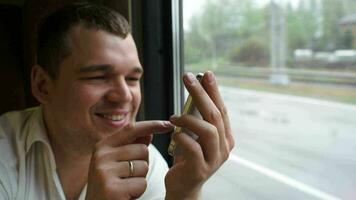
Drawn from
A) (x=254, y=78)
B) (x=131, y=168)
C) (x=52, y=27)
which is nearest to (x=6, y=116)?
(x=52, y=27)

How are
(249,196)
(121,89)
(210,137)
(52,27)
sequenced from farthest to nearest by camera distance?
(249,196), (52,27), (121,89), (210,137)

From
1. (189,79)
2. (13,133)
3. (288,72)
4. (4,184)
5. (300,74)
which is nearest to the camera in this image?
(189,79)

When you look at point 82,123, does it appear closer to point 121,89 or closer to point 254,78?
point 121,89

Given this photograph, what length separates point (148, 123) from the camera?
68 cm

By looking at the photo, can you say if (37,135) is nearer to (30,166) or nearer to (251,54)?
(30,166)

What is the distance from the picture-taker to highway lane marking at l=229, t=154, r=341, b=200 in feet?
3.00

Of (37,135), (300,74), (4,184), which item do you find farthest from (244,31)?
(4,184)

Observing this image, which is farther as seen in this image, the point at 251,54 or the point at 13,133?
the point at 251,54

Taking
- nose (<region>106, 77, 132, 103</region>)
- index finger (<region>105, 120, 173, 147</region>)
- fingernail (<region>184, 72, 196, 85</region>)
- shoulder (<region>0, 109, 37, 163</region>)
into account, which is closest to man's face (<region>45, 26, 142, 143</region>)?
nose (<region>106, 77, 132, 103</region>)

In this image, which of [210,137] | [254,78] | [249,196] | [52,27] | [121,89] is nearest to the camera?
[210,137]

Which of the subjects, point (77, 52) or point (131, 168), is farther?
point (77, 52)

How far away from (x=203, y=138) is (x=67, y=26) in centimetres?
52

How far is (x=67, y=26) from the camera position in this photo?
0.97 meters

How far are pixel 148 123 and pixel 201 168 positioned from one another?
122 mm
